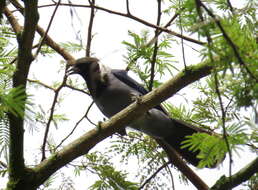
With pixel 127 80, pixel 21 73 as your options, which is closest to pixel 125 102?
pixel 127 80

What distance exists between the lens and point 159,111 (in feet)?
9.91

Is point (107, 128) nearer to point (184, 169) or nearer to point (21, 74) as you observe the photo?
point (21, 74)

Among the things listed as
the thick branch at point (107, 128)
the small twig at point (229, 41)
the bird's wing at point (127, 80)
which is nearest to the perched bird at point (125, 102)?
the bird's wing at point (127, 80)

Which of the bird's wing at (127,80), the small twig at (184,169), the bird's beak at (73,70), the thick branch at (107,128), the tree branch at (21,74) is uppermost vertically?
the bird's beak at (73,70)

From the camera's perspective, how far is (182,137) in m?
3.00

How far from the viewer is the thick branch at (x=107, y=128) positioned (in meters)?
1.84

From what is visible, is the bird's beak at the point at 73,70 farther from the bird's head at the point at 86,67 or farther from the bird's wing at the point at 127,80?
the bird's wing at the point at 127,80

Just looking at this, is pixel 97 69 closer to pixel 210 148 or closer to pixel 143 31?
pixel 143 31

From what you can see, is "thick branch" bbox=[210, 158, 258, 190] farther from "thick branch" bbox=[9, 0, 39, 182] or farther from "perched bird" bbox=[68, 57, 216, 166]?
"perched bird" bbox=[68, 57, 216, 166]

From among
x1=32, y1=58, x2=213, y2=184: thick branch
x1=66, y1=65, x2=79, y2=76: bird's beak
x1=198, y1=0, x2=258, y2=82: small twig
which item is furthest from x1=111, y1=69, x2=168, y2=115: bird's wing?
x1=198, y1=0, x2=258, y2=82: small twig

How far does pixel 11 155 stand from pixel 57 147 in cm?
44

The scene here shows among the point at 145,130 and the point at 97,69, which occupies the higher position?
the point at 97,69

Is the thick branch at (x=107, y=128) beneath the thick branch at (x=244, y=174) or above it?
above

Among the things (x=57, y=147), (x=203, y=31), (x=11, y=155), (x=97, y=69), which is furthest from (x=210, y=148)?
(x=97, y=69)
